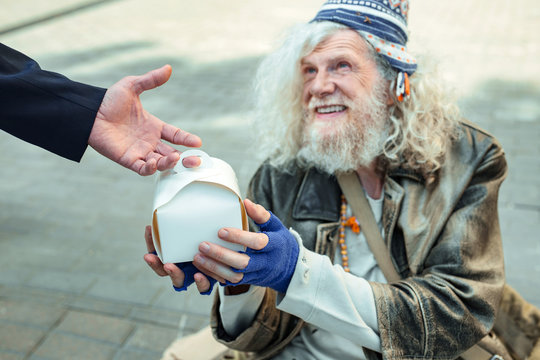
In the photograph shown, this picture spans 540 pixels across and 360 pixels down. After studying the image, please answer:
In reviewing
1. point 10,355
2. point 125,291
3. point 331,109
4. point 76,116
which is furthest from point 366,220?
point 10,355

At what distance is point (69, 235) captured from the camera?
4.10 metres

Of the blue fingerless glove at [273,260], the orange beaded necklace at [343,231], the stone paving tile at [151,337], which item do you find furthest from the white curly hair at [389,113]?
the stone paving tile at [151,337]

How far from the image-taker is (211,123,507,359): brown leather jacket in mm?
1835

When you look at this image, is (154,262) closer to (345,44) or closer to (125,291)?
(345,44)

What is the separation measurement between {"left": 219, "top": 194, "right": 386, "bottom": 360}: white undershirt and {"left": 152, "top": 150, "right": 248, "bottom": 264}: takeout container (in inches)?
11.7

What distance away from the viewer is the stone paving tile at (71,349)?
3.00m

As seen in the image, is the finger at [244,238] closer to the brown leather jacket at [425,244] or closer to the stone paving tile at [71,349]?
the brown leather jacket at [425,244]

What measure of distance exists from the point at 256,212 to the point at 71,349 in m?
2.00

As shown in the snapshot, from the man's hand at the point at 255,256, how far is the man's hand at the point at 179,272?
0.03 meters

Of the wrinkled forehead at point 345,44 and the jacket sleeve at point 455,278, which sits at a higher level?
the wrinkled forehead at point 345,44

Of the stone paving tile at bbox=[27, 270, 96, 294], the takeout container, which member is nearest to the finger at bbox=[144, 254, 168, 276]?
the takeout container

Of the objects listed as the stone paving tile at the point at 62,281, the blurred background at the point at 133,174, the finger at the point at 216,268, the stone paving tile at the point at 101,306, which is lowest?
the stone paving tile at the point at 101,306

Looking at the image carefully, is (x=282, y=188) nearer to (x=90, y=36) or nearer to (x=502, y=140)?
→ (x=502, y=140)

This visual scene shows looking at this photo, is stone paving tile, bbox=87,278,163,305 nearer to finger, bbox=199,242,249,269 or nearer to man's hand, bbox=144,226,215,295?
man's hand, bbox=144,226,215,295
